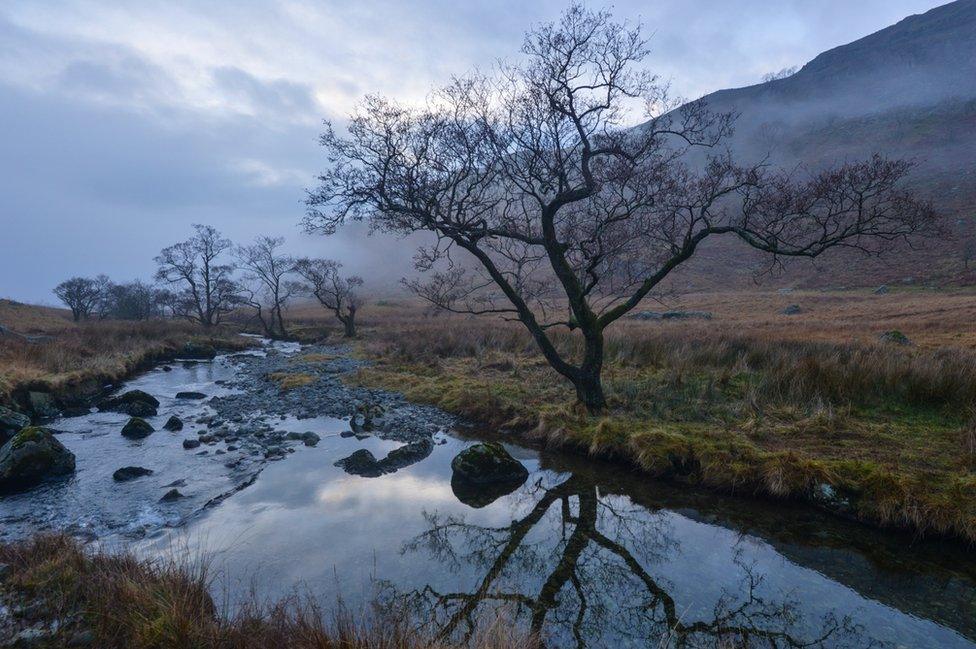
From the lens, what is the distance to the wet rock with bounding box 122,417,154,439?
41.4 feet

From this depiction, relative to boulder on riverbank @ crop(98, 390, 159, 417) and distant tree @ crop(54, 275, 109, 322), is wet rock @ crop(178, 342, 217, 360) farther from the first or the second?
distant tree @ crop(54, 275, 109, 322)

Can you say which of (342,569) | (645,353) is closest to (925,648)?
(342,569)

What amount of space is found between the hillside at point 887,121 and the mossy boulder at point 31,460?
65.2 m

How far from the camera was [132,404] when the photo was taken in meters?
15.2

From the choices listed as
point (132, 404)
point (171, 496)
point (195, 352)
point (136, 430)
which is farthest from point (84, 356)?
point (171, 496)

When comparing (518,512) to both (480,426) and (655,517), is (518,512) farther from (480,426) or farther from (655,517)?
(480,426)

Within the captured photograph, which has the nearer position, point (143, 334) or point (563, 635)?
point (563, 635)

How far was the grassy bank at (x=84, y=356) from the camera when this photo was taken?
15639mm

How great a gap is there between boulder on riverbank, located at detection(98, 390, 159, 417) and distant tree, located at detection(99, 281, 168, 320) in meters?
41.1

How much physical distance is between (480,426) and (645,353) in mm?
8136

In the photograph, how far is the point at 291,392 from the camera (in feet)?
59.4

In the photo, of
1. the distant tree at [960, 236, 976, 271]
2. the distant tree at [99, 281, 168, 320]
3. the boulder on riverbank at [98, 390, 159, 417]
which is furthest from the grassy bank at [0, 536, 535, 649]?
the distant tree at [960, 236, 976, 271]

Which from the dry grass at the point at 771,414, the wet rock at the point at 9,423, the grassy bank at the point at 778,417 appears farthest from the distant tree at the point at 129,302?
the grassy bank at the point at 778,417

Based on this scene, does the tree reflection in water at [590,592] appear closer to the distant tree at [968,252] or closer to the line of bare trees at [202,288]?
the line of bare trees at [202,288]
